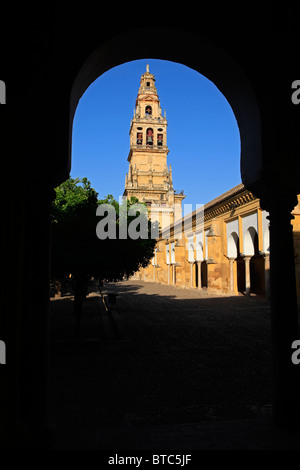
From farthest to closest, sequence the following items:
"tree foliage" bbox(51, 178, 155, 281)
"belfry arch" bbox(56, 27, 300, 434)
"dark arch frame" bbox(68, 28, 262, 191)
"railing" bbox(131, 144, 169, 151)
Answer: "railing" bbox(131, 144, 169, 151)
"tree foliage" bbox(51, 178, 155, 281)
"dark arch frame" bbox(68, 28, 262, 191)
"belfry arch" bbox(56, 27, 300, 434)

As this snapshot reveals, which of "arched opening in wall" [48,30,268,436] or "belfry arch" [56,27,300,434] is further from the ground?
"belfry arch" [56,27,300,434]

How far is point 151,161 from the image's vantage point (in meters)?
52.3

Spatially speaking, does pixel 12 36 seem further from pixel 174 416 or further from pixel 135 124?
pixel 135 124

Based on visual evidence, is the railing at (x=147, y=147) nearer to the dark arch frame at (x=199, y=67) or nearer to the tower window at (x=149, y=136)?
the tower window at (x=149, y=136)

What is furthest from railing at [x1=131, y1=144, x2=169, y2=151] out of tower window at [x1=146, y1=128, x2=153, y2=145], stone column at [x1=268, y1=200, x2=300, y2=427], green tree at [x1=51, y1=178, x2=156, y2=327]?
stone column at [x1=268, y1=200, x2=300, y2=427]

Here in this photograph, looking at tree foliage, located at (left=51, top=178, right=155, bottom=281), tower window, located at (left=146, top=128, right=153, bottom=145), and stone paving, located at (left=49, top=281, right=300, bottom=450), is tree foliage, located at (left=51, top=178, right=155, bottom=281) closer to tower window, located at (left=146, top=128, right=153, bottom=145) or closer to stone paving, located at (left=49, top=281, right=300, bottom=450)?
stone paving, located at (left=49, top=281, right=300, bottom=450)

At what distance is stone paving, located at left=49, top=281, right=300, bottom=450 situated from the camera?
10.4ft

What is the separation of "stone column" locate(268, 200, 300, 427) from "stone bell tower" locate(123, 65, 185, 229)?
4700 cm

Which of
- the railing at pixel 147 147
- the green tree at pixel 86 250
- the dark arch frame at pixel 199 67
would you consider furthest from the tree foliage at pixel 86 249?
the railing at pixel 147 147

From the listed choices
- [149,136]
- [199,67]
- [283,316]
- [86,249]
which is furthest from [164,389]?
[149,136]

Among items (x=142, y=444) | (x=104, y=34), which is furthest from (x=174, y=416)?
(x=104, y=34)

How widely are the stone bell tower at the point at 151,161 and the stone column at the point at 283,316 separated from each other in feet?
154

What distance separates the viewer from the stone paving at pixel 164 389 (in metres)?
3.16

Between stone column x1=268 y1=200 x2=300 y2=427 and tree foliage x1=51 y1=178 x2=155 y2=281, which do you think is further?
tree foliage x1=51 y1=178 x2=155 y2=281
